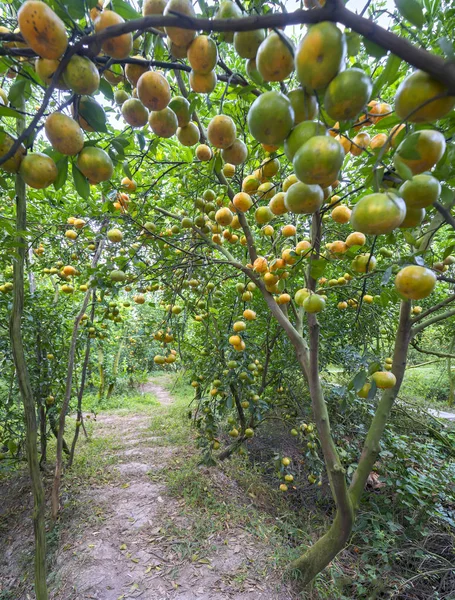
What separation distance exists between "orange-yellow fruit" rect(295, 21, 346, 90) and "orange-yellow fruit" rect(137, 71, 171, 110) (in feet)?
1.29

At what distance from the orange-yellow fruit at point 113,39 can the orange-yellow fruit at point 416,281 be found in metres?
0.90

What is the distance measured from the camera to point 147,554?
271cm

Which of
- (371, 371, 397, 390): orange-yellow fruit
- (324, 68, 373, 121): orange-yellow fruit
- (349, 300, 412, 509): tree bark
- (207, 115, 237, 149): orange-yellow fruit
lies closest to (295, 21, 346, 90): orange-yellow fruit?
(324, 68, 373, 121): orange-yellow fruit

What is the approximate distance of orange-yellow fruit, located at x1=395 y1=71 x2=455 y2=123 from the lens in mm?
572

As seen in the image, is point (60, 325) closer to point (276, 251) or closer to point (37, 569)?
point (276, 251)

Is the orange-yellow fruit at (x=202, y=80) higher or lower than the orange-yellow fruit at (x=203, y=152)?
lower

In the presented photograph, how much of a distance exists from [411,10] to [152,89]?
0.60 meters

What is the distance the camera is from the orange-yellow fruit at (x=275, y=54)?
0.66 m

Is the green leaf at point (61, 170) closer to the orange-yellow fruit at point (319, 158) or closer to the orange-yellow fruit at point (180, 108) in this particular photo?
the orange-yellow fruit at point (180, 108)

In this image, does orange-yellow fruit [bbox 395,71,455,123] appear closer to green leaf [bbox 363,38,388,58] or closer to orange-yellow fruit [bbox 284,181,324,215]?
green leaf [bbox 363,38,388,58]

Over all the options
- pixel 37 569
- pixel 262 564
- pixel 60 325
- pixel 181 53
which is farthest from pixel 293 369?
pixel 181 53

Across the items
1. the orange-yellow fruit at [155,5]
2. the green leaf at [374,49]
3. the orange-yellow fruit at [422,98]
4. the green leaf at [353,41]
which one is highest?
the orange-yellow fruit at [155,5]

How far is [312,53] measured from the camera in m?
0.58

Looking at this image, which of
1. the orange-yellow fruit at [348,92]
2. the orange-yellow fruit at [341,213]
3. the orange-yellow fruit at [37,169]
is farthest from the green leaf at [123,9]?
the orange-yellow fruit at [341,213]
